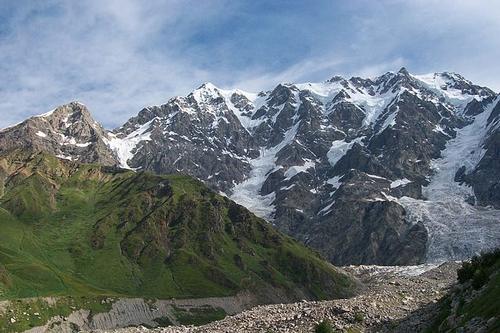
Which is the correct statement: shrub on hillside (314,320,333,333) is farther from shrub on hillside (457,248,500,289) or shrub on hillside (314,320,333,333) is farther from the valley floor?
shrub on hillside (457,248,500,289)

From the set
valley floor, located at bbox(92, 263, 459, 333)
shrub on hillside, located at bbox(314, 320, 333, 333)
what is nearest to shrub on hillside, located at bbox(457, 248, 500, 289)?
valley floor, located at bbox(92, 263, 459, 333)

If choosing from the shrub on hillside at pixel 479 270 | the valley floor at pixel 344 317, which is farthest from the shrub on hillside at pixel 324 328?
the shrub on hillside at pixel 479 270

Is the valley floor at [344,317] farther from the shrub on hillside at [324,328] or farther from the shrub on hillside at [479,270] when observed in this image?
the shrub on hillside at [479,270]

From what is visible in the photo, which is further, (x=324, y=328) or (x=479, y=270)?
(x=324, y=328)

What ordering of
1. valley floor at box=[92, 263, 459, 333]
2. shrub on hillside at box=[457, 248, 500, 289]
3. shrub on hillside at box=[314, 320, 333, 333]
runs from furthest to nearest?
valley floor at box=[92, 263, 459, 333]
shrub on hillside at box=[314, 320, 333, 333]
shrub on hillside at box=[457, 248, 500, 289]

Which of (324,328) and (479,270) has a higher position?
(479,270)

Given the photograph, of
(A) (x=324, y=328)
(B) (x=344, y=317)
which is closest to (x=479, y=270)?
(B) (x=344, y=317)

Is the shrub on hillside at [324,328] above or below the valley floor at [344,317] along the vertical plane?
below

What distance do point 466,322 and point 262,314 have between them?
31.9m

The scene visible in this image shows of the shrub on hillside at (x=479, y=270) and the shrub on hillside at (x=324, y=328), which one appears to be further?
the shrub on hillside at (x=324, y=328)

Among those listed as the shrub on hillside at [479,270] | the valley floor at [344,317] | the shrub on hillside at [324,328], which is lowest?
the shrub on hillside at [324,328]

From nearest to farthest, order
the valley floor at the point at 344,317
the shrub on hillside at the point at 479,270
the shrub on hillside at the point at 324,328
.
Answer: the shrub on hillside at the point at 479,270 < the shrub on hillside at the point at 324,328 < the valley floor at the point at 344,317

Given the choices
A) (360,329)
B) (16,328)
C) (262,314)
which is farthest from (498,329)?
(16,328)

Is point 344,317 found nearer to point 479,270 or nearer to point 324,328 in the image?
point 324,328
